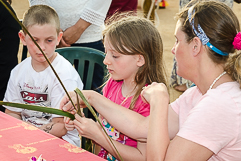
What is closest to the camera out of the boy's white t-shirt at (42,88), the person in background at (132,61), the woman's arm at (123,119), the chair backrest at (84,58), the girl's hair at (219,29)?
the girl's hair at (219,29)

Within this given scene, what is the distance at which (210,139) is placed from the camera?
3.88 feet

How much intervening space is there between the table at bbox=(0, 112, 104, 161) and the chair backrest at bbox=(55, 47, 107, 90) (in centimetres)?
74

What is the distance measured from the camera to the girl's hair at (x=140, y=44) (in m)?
1.62

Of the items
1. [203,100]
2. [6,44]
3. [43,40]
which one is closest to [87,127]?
[203,100]

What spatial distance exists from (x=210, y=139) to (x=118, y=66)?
1.95 feet

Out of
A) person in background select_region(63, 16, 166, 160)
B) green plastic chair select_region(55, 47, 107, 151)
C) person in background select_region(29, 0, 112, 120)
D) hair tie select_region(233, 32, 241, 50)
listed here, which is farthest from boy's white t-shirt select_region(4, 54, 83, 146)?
hair tie select_region(233, 32, 241, 50)

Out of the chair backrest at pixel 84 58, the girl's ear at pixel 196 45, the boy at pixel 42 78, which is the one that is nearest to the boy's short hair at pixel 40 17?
the boy at pixel 42 78

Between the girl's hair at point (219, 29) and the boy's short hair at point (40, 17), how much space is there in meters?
0.87

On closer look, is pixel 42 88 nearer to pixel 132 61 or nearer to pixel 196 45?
pixel 132 61

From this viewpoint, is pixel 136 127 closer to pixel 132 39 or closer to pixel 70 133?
pixel 132 39

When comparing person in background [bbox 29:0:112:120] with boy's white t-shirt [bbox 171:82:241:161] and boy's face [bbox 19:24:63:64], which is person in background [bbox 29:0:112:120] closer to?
boy's face [bbox 19:24:63:64]

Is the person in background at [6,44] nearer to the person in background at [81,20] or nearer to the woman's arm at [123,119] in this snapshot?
the person in background at [81,20]

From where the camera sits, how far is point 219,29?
1277mm

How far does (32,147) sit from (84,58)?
0.94 m
